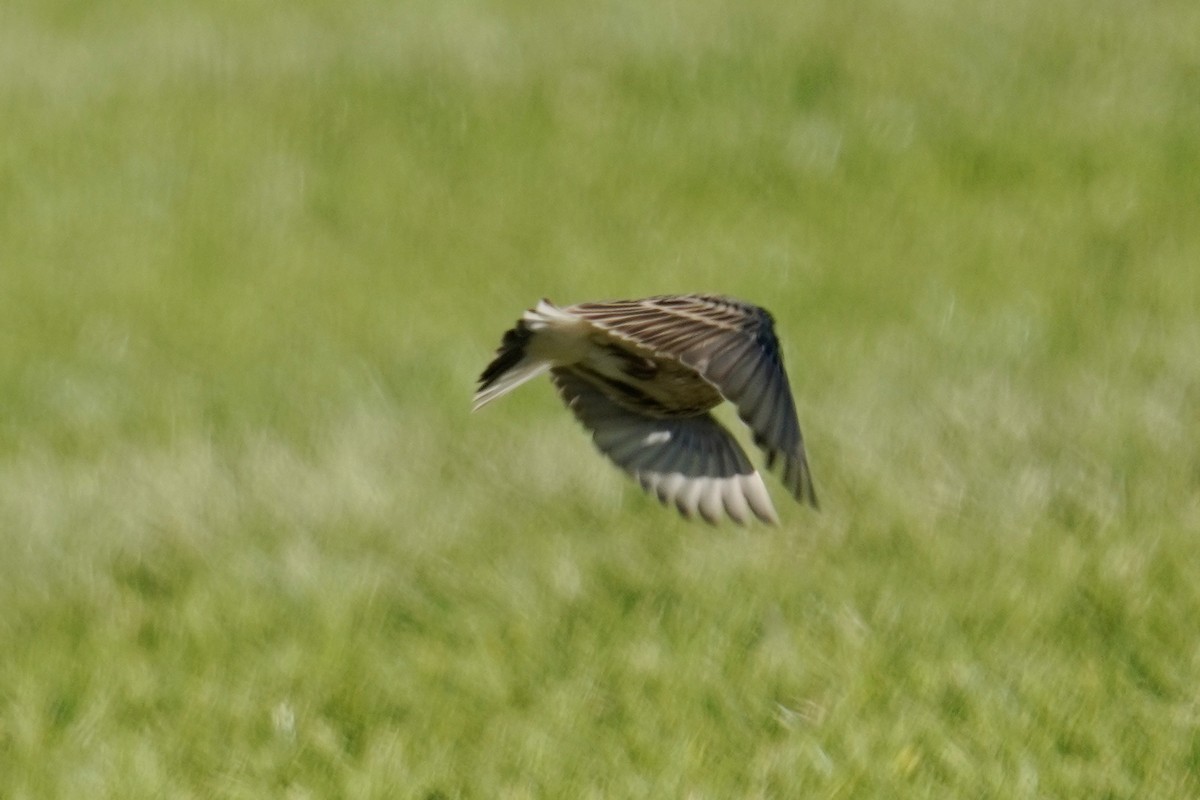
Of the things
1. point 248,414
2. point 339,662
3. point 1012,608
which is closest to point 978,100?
point 248,414

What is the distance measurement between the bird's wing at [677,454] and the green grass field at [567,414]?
2.03 ft

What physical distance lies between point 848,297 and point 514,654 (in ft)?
9.93

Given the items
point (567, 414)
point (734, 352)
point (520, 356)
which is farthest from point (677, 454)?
point (567, 414)

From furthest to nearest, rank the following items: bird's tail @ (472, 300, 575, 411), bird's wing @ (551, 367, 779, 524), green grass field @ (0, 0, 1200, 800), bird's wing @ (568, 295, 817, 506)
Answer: green grass field @ (0, 0, 1200, 800) → bird's wing @ (551, 367, 779, 524) → bird's tail @ (472, 300, 575, 411) → bird's wing @ (568, 295, 817, 506)

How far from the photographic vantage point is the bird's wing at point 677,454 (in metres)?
4.35

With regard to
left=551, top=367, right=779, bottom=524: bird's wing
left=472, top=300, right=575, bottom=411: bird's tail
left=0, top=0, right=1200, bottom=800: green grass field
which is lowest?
left=0, top=0, right=1200, bottom=800: green grass field

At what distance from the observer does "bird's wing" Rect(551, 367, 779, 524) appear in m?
4.35

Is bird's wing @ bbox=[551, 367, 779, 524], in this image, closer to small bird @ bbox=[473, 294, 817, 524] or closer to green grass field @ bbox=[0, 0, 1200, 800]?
small bird @ bbox=[473, 294, 817, 524]

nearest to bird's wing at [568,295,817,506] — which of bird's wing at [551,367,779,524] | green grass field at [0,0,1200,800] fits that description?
bird's wing at [551,367,779,524]

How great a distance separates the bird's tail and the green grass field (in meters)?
0.83

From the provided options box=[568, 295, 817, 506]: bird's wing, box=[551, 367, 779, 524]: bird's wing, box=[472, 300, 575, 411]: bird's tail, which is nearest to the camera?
box=[568, 295, 817, 506]: bird's wing

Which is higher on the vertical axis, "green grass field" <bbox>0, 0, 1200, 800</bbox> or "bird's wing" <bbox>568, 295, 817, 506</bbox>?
"bird's wing" <bbox>568, 295, 817, 506</bbox>

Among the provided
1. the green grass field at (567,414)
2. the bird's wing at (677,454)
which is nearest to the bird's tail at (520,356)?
the bird's wing at (677,454)

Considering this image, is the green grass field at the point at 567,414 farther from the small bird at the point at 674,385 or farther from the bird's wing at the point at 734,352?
the bird's wing at the point at 734,352
